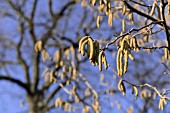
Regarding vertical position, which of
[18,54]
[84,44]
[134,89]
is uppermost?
[18,54]


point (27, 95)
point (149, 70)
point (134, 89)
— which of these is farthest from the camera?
point (27, 95)

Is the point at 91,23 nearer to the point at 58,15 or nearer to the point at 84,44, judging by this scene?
the point at 58,15

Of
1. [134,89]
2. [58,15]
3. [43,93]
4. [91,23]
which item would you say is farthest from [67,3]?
[134,89]

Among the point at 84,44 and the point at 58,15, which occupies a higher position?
the point at 58,15

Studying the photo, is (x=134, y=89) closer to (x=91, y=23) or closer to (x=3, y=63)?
(x=91, y=23)

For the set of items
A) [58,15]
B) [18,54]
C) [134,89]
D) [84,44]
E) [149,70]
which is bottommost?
[134,89]

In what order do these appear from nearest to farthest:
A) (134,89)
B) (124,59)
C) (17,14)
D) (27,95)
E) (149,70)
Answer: (124,59)
(134,89)
(149,70)
(27,95)
(17,14)

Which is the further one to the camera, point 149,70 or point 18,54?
point 18,54

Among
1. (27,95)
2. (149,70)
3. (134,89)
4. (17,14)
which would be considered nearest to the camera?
(134,89)

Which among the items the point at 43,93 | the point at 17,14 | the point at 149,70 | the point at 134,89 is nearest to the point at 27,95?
the point at 43,93
